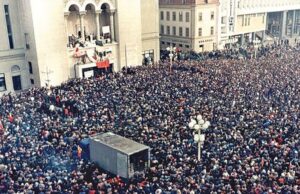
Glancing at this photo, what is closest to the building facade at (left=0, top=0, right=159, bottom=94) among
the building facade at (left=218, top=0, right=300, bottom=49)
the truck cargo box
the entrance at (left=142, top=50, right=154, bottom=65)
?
the entrance at (left=142, top=50, right=154, bottom=65)

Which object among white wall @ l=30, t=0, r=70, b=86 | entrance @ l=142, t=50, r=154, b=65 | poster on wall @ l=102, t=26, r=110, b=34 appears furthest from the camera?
entrance @ l=142, t=50, r=154, b=65

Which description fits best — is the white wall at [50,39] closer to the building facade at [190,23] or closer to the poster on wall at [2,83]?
the poster on wall at [2,83]

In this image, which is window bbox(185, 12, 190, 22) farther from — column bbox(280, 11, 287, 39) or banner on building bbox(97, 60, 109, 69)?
column bbox(280, 11, 287, 39)

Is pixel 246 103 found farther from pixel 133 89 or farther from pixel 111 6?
pixel 111 6

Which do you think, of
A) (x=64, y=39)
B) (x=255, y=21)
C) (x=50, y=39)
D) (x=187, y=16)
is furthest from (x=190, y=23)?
(x=50, y=39)

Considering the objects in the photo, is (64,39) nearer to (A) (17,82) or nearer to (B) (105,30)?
(B) (105,30)

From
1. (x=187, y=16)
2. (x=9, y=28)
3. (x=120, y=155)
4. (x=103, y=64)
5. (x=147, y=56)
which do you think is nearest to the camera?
(x=120, y=155)

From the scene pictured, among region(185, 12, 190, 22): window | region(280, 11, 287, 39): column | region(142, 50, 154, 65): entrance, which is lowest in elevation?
region(142, 50, 154, 65): entrance

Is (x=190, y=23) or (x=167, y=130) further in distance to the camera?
(x=190, y=23)
